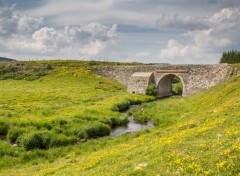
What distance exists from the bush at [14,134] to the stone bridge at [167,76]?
159 ft

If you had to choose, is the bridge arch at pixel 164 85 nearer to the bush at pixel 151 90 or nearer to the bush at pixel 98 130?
the bush at pixel 151 90

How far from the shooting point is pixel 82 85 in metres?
90.9

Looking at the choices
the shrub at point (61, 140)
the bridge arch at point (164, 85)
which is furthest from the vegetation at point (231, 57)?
the shrub at point (61, 140)

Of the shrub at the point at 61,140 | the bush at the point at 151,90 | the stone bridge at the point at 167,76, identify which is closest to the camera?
the shrub at the point at 61,140

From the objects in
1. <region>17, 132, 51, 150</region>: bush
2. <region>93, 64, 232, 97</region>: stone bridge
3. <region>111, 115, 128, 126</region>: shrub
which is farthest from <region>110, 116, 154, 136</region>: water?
<region>93, 64, 232, 97</region>: stone bridge

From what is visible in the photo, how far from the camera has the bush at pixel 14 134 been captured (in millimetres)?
33781

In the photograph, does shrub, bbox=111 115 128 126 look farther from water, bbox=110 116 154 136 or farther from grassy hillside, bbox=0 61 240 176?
water, bbox=110 116 154 136

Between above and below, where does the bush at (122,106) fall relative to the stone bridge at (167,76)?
below

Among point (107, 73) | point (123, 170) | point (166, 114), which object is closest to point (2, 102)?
point (166, 114)

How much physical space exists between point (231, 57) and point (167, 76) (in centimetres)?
3126

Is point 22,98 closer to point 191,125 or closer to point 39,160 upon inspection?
point 39,160

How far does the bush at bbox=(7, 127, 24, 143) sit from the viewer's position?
33781mm

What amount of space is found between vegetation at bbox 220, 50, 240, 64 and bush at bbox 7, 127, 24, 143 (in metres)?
85.8

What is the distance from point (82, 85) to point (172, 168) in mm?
Answer: 77035
